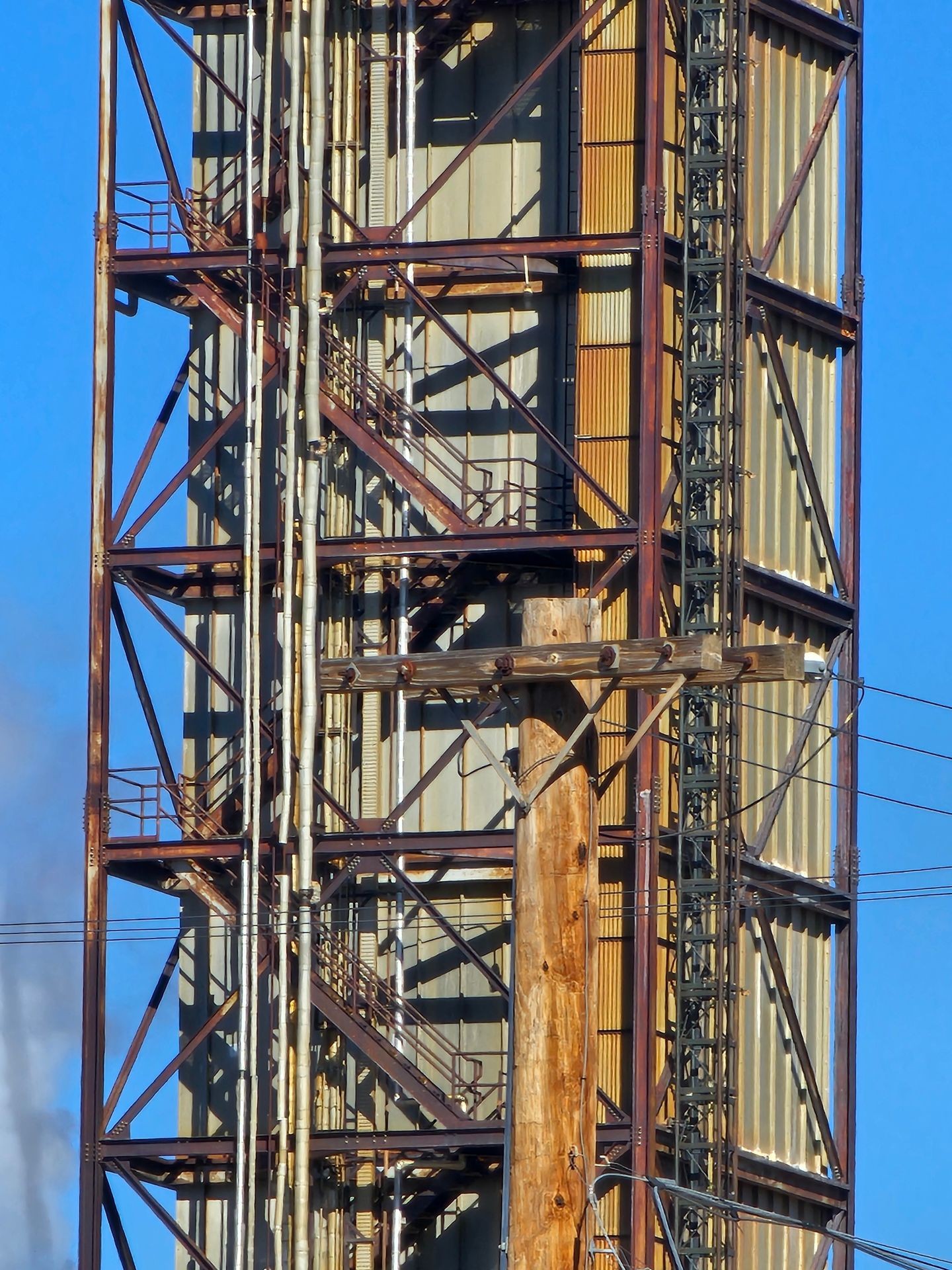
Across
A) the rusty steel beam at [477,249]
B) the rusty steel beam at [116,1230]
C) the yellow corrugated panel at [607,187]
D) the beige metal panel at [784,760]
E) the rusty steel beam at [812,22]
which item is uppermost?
the rusty steel beam at [812,22]

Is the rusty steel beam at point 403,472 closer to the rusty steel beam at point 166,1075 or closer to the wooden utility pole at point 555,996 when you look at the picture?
the rusty steel beam at point 166,1075

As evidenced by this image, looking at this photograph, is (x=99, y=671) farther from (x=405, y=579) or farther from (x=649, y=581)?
(x=649, y=581)

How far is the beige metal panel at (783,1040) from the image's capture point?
129ft

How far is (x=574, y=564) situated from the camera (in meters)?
38.1

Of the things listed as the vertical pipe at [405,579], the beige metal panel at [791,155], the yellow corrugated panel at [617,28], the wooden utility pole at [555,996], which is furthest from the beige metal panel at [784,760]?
the wooden utility pole at [555,996]

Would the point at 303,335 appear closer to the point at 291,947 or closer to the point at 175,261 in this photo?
the point at 175,261

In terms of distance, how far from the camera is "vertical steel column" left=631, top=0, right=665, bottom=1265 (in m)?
36.0

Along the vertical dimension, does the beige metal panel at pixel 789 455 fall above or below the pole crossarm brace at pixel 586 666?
above

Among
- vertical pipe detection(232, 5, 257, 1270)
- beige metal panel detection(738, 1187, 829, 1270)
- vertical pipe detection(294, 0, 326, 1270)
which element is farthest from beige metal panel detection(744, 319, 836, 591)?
beige metal panel detection(738, 1187, 829, 1270)

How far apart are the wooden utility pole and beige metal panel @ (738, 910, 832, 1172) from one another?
2026 cm

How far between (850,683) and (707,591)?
372 centimetres

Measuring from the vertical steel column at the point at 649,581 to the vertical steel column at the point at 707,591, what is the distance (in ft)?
1.43

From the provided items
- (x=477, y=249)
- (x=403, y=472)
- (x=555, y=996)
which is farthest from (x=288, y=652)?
(x=555, y=996)

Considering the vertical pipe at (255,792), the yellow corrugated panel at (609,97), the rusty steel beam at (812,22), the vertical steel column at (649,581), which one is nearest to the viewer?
the vertical steel column at (649,581)
